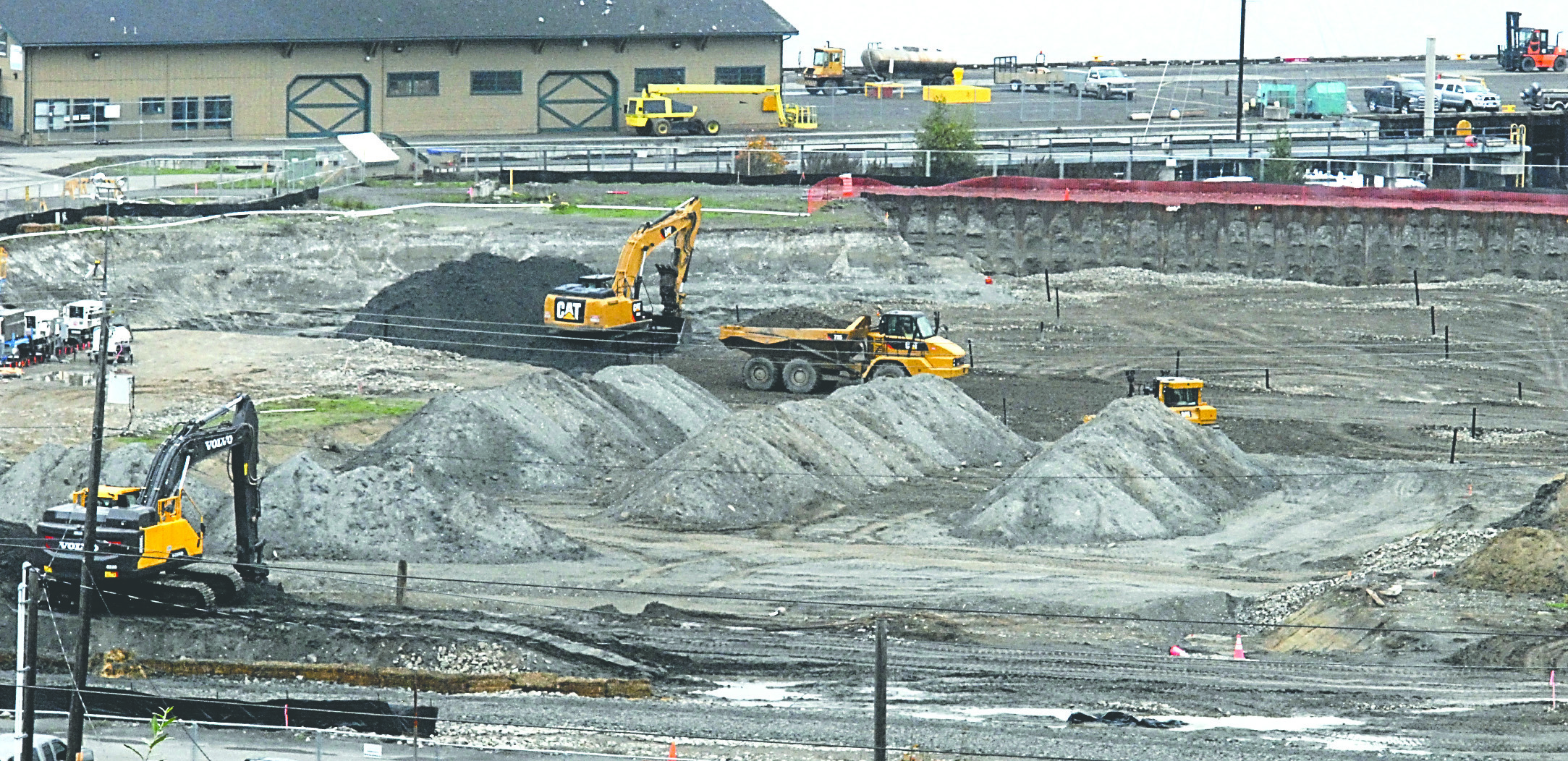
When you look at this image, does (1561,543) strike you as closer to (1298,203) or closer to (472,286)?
(472,286)

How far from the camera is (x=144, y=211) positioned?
56.2m

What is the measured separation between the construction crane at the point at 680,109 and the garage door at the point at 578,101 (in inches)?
25.2

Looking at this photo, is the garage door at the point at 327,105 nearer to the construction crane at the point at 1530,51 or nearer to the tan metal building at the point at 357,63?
the tan metal building at the point at 357,63

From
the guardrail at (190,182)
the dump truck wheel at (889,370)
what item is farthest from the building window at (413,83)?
the dump truck wheel at (889,370)

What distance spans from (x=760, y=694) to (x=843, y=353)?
20.3 m

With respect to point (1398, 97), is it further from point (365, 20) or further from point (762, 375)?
point (762, 375)

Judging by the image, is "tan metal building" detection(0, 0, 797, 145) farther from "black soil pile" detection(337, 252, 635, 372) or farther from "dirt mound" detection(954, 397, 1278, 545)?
"dirt mound" detection(954, 397, 1278, 545)

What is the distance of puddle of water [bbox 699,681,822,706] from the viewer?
1008 inches

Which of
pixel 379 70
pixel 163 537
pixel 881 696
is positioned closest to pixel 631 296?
pixel 163 537

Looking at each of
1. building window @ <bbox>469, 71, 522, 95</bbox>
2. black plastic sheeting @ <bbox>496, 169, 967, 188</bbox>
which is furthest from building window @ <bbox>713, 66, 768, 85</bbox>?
black plastic sheeting @ <bbox>496, 169, 967, 188</bbox>

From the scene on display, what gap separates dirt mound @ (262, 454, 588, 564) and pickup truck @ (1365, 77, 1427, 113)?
60019mm

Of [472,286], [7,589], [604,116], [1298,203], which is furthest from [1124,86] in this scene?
[7,589]

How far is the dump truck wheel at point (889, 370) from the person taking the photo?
149 feet

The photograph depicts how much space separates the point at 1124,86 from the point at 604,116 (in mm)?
25674
